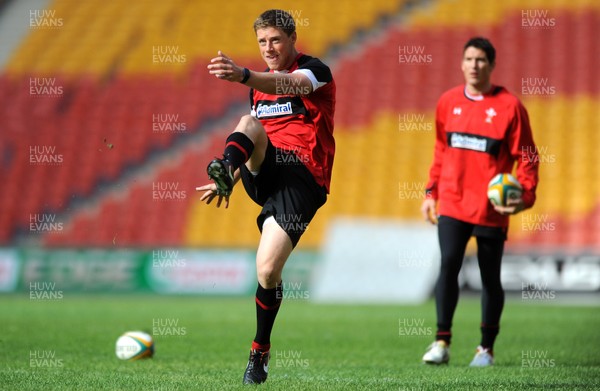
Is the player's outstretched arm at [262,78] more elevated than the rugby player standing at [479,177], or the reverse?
the player's outstretched arm at [262,78]

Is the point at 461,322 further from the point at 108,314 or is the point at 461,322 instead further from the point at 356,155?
the point at 356,155

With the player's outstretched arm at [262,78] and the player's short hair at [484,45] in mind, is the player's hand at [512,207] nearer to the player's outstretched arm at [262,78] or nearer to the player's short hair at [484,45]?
the player's short hair at [484,45]

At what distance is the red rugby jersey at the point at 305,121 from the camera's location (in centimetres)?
592

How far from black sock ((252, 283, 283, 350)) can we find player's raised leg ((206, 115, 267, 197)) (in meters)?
0.77

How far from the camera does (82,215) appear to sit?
1952 cm

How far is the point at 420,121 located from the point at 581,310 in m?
6.96

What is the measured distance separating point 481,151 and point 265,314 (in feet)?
8.18

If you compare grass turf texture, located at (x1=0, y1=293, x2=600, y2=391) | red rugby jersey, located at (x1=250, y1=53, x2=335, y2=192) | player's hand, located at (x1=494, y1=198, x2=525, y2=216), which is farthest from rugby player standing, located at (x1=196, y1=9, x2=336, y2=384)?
player's hand, located at (x1=494, y1=198, x2=525, y2=216)

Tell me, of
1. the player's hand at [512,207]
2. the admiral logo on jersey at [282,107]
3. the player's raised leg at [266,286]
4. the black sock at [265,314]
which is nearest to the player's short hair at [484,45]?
the player's hand at [512,207]

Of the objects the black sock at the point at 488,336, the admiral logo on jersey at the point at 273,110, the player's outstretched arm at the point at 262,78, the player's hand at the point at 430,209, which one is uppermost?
the player's outstretched arm at the point at 262,78

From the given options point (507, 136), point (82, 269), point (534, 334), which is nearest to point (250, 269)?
point (82, 269)

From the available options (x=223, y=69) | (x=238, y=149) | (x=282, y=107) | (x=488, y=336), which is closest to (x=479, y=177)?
(x=488, y=336)

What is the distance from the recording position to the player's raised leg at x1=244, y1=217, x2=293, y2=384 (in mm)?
5680

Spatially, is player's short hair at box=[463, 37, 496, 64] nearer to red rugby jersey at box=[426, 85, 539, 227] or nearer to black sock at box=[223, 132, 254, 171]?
red rugby jersey at box=[426, 85, 539, 227]
